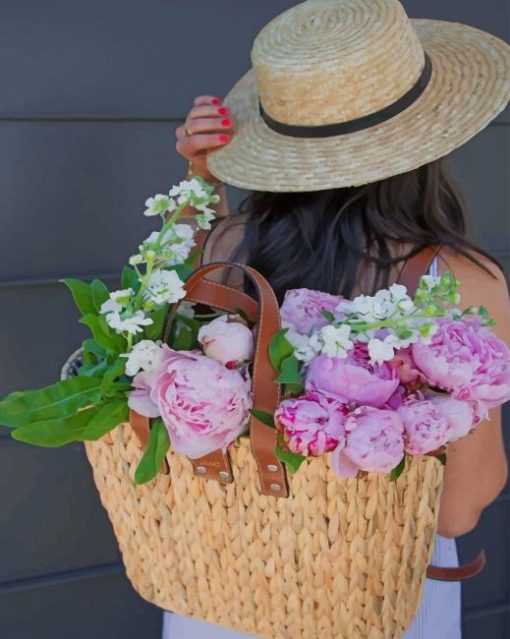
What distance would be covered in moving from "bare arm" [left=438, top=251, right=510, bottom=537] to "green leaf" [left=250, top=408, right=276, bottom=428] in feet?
1.15

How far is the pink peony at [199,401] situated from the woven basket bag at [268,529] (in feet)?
0.10

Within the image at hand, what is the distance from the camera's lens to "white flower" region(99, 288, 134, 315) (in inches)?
35.2

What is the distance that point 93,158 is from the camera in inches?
68.4

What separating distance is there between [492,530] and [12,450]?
1.27 metres

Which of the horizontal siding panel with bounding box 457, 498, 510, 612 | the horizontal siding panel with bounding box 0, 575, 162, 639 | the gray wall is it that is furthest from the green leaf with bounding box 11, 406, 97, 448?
the horizontal siding panel with bounding box 457, 498, 510, 612

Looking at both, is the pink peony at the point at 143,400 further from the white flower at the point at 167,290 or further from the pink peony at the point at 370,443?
the pink peony at the point at 370,443

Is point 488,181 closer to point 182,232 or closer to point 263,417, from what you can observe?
point 182,232

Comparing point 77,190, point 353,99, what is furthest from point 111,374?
point 77,190

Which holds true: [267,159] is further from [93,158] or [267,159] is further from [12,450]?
[12,450]

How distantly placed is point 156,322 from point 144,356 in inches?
2.3

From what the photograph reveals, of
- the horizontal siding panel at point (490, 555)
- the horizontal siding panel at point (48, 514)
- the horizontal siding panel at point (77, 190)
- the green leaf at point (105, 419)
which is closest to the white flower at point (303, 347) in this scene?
the green leaf at point (105, 419)

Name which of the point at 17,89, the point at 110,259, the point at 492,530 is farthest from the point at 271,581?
the point at 492,530

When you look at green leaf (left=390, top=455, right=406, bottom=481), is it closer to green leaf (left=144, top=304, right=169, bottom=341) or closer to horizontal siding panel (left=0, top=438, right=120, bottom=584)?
green leaf (left=144, top=304, right=169, bottom=341)

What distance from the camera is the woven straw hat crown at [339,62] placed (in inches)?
42.8
